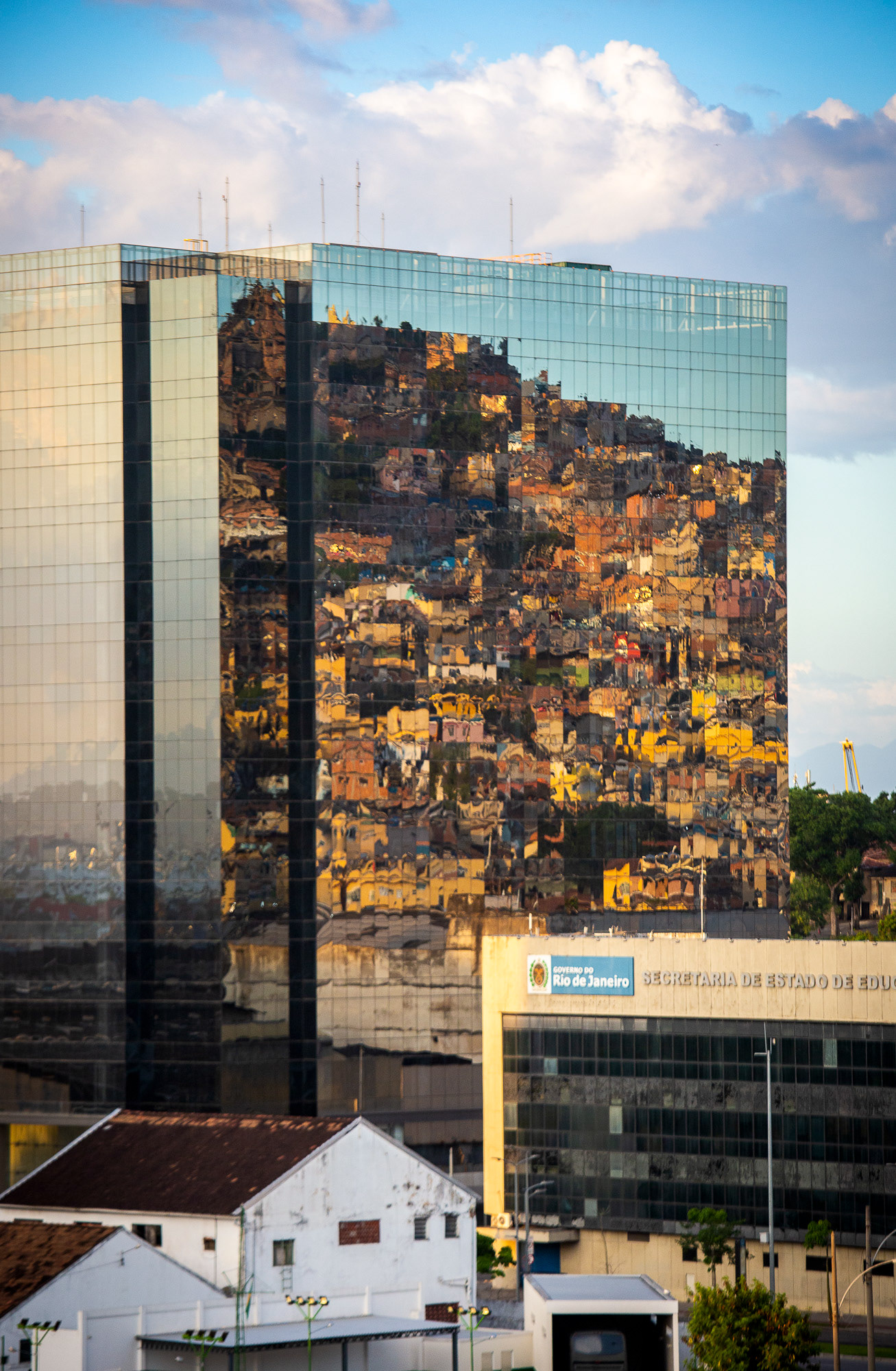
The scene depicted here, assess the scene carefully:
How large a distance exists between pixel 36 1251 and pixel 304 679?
225ft

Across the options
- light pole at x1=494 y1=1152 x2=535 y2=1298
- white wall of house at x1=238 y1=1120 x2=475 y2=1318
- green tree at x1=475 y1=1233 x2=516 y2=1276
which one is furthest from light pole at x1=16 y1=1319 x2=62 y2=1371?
light pole at x1=494 y1=1152 x2=535 y2=1298

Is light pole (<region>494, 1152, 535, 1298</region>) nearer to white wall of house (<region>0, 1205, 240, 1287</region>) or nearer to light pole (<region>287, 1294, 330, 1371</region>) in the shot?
light pole (<region>287, 1294, 330, 1371</region>)

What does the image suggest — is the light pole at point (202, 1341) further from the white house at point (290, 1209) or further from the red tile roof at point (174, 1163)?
the red tile roof at point (174, 1163)

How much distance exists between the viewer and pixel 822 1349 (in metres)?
110

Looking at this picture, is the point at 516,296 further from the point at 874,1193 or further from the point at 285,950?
the point at 874,1193

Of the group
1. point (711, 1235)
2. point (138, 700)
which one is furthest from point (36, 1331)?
point (138, 700)

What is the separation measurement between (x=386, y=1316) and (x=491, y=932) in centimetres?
5836

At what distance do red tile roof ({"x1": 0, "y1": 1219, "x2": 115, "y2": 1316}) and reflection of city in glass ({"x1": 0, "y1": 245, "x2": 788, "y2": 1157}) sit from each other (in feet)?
181

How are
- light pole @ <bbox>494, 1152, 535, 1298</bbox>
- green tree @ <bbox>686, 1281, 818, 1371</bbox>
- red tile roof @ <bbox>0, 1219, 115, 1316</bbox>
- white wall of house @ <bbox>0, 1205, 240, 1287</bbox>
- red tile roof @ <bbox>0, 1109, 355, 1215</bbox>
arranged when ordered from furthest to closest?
light pole @ <bbox>494, 1152, 535, 1298</bbox> < red tile roof @ <bbox>0, 1109, 355, 1215</bbox> < white wall of house @ <bbox>0, 1205, 240, 1287</bbox> < green tree @ <bbox>686, 1281, 818, 1371</bbox> < red tile roof @ <bbox>0, 1219, 115, 1316</bbox>

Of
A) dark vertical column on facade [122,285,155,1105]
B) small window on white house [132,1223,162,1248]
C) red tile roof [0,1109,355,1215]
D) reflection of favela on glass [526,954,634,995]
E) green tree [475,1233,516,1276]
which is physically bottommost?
green tree [475,1233,516,1276]

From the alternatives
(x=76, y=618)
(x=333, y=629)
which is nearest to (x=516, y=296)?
(x=333, y=629)

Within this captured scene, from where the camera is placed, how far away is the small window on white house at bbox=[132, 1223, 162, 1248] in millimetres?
95500

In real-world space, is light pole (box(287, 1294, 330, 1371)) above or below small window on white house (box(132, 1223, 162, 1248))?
below

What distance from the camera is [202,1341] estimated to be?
284 feet
